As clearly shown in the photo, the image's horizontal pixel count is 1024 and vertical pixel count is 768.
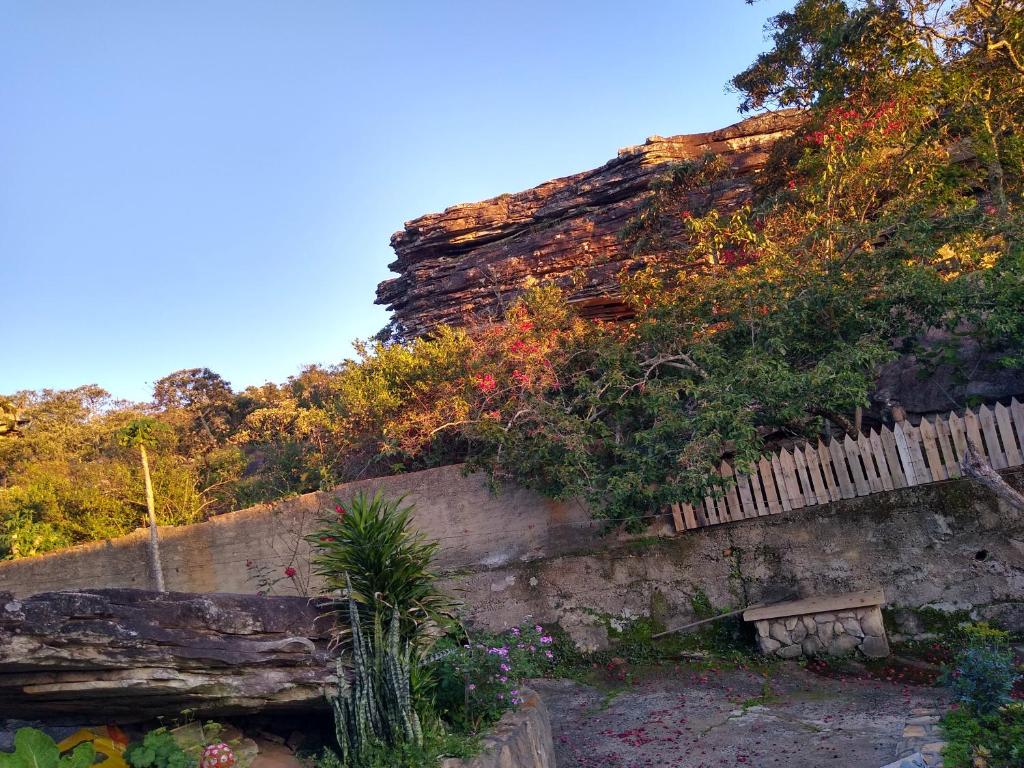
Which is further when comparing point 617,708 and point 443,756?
point 617,708

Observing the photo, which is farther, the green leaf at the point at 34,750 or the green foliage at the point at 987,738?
the green foliage at the point at 987,738

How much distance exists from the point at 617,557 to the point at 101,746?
22.0 feet

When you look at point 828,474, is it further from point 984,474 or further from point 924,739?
point 924,739

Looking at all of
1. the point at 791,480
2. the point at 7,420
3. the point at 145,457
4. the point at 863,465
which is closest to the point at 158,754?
the point at 7,420

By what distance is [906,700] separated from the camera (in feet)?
25.0

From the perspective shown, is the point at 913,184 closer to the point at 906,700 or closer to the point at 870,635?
the point at 870,635

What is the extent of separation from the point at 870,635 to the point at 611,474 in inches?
140

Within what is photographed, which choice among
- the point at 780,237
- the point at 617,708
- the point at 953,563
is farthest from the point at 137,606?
the point at 780,237

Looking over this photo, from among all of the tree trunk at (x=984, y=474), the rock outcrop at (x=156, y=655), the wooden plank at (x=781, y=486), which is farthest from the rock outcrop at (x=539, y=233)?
the rock outcrop at (x=156, y=655)

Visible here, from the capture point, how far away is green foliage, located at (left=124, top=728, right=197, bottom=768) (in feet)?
17.5

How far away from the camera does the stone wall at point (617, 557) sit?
8.85m

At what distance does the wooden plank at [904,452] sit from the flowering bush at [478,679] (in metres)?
5.39

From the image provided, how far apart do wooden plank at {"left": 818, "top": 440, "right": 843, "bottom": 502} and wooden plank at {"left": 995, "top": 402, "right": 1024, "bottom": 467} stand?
1.87m

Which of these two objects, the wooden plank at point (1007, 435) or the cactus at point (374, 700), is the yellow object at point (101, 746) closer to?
the cactus at point (374, 700)
